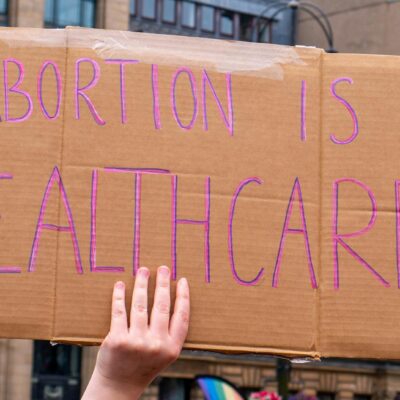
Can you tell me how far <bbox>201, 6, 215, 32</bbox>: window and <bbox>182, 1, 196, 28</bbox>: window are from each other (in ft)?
0.82

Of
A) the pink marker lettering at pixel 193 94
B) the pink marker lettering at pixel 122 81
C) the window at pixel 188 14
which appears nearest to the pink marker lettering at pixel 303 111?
the pink marker lettering at pixel 193 94

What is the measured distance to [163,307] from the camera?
3080 millimetres

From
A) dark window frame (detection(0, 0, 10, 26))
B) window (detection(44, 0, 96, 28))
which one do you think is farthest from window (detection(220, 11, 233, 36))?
dark window frame (detection(0, 0, 10, 26))

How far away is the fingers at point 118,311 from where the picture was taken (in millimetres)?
2984

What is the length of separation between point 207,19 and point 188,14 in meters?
0.59

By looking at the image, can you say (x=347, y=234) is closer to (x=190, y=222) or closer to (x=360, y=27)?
(x=190, y=222)

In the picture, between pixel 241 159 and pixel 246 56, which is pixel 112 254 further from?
pixel 246 56

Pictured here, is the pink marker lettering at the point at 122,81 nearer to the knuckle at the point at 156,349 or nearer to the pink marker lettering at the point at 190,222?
the pink marker lettering at the point at 190,222

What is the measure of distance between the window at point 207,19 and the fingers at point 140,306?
3350 cm

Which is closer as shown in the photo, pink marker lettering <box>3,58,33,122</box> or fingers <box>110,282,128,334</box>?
fingers <box>110,282,128,334</box>

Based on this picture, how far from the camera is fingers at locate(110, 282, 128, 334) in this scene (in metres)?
2.98

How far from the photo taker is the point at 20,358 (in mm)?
31438

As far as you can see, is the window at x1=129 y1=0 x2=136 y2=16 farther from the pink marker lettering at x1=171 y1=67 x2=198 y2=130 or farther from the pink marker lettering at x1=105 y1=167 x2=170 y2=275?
the pink marker lettering at x1=105 y1=167 x2=170 y2=275

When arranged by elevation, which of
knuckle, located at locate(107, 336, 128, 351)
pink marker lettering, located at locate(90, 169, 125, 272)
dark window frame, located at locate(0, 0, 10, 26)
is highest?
dark window frame, located at locate(0, 0, 10, 26)
